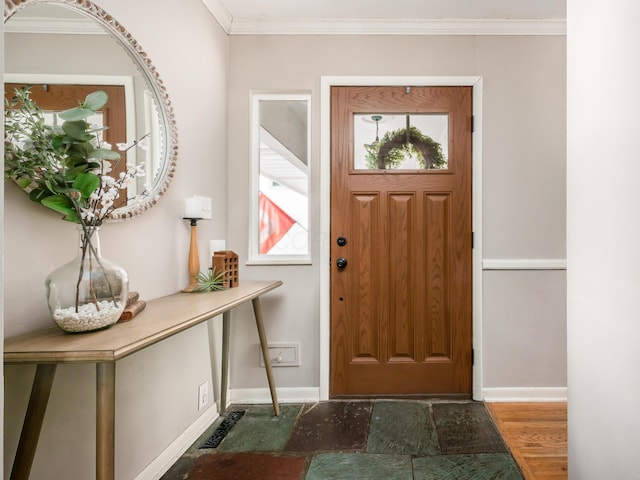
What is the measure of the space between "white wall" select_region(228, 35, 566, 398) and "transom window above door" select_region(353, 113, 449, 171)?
10.2 inches

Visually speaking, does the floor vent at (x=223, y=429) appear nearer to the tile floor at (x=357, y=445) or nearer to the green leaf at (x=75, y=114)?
the tile floor at (x=357, y=445)

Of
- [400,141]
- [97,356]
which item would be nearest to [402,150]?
[400,141]

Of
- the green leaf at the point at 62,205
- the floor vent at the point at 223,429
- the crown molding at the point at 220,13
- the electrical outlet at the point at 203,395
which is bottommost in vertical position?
the floor vent at the point at 223,429

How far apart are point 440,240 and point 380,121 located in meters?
0.86

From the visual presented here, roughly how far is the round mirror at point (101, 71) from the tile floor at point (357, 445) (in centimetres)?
123

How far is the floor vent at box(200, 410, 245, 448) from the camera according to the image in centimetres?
182

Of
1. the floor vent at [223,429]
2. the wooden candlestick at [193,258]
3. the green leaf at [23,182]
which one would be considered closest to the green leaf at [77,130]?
the green leaf at [23,182]

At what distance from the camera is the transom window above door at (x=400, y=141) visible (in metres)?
2.31

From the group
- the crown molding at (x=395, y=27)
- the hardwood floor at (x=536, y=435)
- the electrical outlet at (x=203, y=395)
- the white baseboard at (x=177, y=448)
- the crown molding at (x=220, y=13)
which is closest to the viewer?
the white baseboard at (x=177, y=448)

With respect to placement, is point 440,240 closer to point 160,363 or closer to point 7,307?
point 160,363

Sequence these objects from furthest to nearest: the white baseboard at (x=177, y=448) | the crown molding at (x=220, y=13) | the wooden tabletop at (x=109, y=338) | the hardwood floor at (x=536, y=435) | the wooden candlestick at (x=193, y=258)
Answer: the crown molding at (x=220, y=13) < the wooden candlestick at (x=193, y=258) < the hardwood floor at (x=536, y=435) < the white baseboard at (x=177, y=448) < the wooden tabletop at (x=109, y=338)

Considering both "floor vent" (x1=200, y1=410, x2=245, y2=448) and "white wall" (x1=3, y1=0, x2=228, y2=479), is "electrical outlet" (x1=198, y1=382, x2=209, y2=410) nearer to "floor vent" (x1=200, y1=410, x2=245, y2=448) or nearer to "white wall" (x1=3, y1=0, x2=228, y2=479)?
"white wall" (x1=3, y1=0, x2=228, y2=479)

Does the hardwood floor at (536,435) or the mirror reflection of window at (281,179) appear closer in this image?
the hardwood floor at (536,435)

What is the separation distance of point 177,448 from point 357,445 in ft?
2.84
